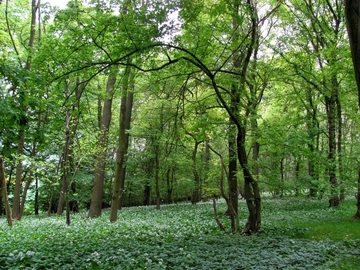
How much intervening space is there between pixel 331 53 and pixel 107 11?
10.0 m

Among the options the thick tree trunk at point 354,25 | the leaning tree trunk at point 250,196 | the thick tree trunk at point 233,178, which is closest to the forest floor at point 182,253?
the leaning tree trunk at point 250,196

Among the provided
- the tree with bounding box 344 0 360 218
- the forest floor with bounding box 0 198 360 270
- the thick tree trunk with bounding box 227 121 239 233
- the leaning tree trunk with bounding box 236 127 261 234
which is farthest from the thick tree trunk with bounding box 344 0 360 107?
the thick tree trunk with bounding box 227 121 239 233

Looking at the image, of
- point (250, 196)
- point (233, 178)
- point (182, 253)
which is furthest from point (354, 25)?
point (233, 178)

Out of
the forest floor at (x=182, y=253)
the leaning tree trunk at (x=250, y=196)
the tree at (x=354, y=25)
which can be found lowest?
the forest floor at (x=182, y=253)

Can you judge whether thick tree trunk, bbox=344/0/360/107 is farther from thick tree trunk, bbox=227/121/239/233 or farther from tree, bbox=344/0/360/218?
thick tree trunk, bbox=227/121/239/233

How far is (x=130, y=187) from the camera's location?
2906 cm

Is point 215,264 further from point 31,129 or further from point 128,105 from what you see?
point 128,105

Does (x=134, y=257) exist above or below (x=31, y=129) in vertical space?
below

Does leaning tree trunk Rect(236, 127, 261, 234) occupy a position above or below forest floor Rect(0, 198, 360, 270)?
above

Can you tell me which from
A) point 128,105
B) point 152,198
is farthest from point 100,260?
point 152,198

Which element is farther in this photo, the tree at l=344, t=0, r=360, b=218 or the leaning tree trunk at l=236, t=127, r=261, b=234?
the leaning tree trunk at l=236, t=127, r=261, b=234

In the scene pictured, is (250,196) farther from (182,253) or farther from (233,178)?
(182,253)

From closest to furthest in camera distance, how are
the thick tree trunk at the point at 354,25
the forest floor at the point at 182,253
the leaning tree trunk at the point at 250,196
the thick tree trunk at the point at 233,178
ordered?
the thick tree trunk at the point at 354,25, the forest floor at the point at 182,253, the leaning tree trunk at the point at 250,196, the thick tree trunk at the point at 233,178

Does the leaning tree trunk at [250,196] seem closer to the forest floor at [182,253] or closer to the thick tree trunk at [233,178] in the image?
the forest floor at [182,253]
